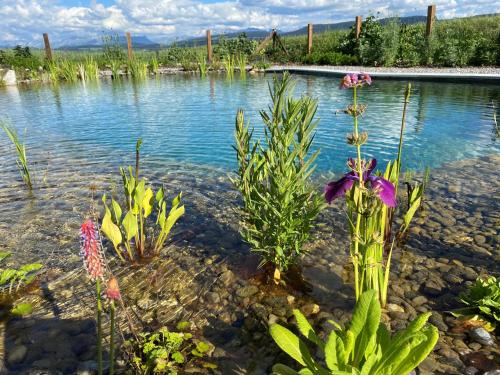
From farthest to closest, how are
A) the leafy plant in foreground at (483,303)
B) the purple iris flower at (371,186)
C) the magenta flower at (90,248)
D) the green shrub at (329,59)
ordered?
1. the green shrub at (329,59)
2. the leafy plant in foreground at (483,303)
3. the purple iris flower at (371,186)
4. the magenta flower at (90,248)

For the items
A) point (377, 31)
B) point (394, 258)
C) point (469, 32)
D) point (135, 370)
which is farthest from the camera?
point (377, 31)

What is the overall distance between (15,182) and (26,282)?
3.49 m

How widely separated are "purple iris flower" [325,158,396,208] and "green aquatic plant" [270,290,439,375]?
501 millimetres

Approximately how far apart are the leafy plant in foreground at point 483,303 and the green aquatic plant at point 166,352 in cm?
188

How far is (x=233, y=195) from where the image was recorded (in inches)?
217

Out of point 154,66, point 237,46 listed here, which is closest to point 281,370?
point 154,66

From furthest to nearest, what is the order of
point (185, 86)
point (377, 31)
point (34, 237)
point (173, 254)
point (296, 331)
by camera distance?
point (377, 31) → point (185, 86) → point (34, 237) → point (173, 254) → point (296, 331)

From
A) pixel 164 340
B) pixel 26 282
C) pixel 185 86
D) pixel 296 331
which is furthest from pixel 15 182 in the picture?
pixel 185 86

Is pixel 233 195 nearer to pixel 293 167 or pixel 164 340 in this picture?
pixel 293 167

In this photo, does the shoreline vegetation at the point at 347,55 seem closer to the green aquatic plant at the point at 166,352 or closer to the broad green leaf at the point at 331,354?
the green aquatic plant at the point at 166,352

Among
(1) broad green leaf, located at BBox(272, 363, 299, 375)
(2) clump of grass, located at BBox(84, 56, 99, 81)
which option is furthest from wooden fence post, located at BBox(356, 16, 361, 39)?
(1) broad green leaf, located at BBox(272, 363, 299, 375)

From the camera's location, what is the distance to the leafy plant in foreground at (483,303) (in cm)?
271

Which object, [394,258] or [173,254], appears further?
[173,254]

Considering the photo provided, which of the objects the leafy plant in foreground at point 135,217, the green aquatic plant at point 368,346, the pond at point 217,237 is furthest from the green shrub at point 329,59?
the green aquatic plant at point 368,346
